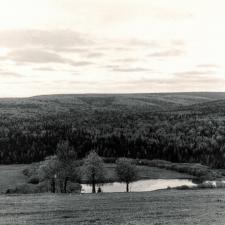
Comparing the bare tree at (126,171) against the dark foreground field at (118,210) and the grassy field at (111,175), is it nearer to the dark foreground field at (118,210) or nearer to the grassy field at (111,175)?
the dark foreground field at (118,210)

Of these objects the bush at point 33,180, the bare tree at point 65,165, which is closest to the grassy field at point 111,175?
the bush at point 33,180

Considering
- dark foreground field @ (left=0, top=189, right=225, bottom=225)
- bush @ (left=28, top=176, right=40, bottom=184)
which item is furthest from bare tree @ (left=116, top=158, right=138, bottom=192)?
bush @ (left=28, top=176, right=40, bottom=184)

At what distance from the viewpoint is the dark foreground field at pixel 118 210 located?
151 feet

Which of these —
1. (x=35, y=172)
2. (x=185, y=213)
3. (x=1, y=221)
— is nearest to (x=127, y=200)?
(x=185, y=213)

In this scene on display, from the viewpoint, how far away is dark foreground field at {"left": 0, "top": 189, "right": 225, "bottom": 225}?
46.2 meters

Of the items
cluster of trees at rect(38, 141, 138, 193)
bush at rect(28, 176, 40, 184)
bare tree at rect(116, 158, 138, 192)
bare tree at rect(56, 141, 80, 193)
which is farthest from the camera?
bush at rect(28, 176, 40, 184)

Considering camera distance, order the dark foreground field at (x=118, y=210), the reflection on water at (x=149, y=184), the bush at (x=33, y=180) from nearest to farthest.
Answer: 1. the dark foreground field at (x=118, y=210)
2. the reflection on water at (x=149, y=184)
3. the bush at (x=33, y=180)

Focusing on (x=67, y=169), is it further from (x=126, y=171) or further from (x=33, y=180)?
(x=33, y=180)

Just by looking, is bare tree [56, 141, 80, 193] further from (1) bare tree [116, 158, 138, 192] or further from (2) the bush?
(2) the bush

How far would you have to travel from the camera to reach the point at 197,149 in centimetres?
19800

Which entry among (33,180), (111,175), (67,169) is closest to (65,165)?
(67,169)


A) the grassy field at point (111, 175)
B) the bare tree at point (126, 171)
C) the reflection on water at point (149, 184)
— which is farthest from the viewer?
the grassy field at point (111, 175)

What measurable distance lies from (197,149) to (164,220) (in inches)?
6141

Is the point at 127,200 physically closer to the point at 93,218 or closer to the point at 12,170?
the point at 93,218
